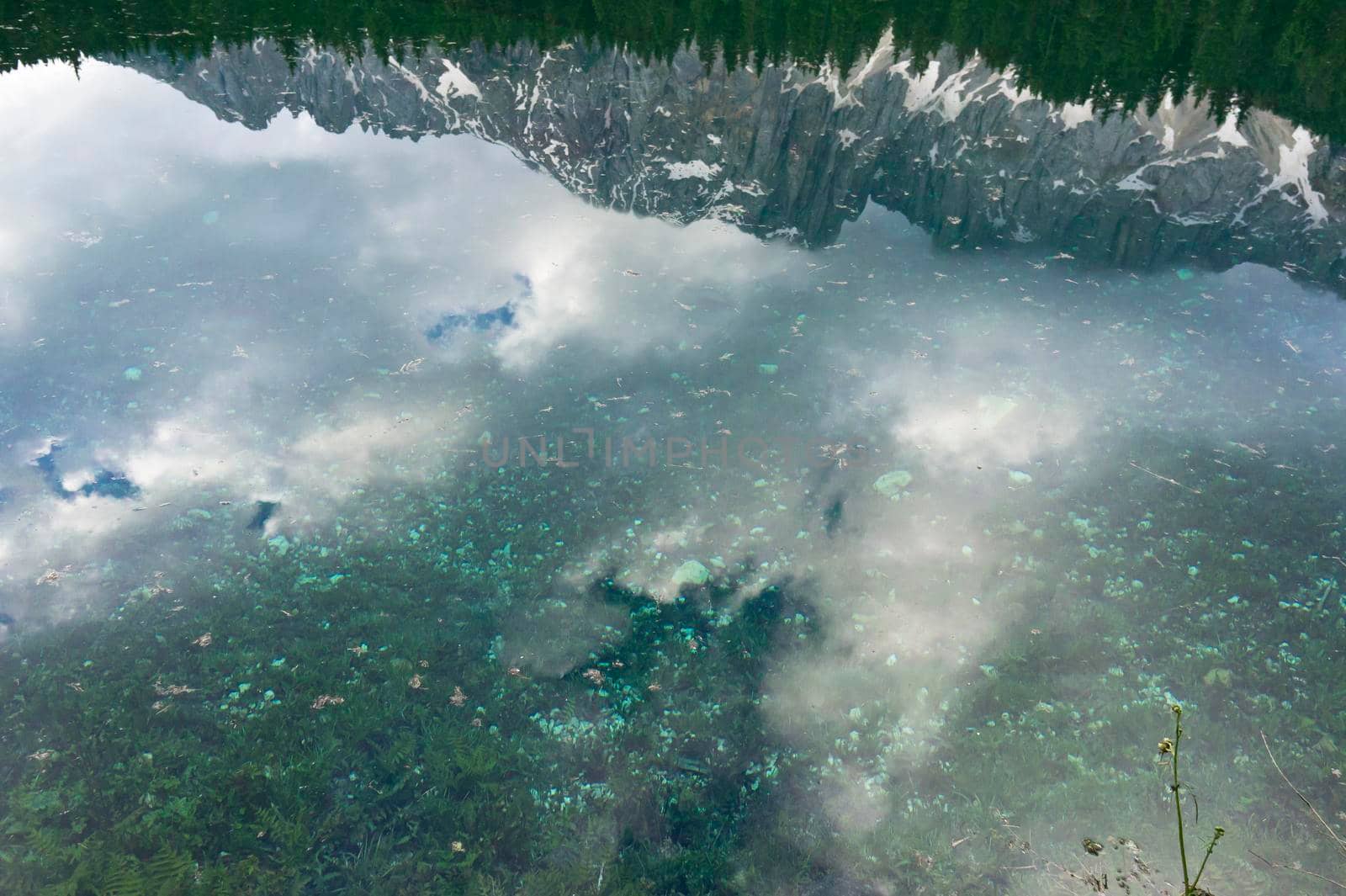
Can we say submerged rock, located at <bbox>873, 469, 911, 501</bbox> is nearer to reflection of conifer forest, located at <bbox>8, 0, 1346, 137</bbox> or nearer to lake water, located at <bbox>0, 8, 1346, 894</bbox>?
lake water, located at <bbox>0, 8, 1346, 894</bbox>

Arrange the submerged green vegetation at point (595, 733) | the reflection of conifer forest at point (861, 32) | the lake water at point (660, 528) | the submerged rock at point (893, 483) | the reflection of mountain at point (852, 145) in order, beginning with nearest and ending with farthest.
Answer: the submerged green vegetation at point (595, 733)
the lake water at point (660, 528)
the submerged rock at point (893, 483)
the reflection of mountain at point (852, 145)
the reflection of conifer forest at point (861, 32)

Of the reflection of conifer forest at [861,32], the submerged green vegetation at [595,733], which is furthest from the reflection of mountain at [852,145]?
the submerged green vegetation at [595,733]

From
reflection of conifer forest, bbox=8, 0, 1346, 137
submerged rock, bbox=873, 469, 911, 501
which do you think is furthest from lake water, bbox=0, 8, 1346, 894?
reflection of conifer forest, bbox=8, 0, 1346, 137

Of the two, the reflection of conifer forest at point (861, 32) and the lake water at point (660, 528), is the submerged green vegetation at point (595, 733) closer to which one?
the lake water at point (660, 528)

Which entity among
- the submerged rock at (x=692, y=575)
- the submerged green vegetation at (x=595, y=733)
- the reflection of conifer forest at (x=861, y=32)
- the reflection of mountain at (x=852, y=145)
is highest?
the reflection of conifer forest at (x=861, y=32)

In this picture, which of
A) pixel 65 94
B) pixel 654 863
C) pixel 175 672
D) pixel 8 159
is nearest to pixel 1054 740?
pixel 654 863

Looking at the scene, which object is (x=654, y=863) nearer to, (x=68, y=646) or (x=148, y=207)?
(x=68, y=646)

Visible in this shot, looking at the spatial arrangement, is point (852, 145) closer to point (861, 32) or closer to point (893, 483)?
point (861, 32)
